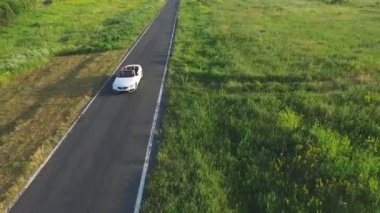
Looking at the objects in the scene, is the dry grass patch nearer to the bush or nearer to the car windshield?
the car windshield

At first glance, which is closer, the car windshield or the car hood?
the car hood

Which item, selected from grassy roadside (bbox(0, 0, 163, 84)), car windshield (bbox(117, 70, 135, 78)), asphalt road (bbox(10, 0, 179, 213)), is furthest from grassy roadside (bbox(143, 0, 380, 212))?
grassy roadside (bbox(0, 0, 163, 84))

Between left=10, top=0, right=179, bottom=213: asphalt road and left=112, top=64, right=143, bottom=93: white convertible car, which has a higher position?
left=112, top=64, right=143, bottom=93: white convertible car

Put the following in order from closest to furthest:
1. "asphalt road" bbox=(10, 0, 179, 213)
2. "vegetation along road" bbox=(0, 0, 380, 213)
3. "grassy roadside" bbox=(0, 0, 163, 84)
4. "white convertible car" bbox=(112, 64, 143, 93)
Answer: "vegetation along road" bbox=(0, 0, 380, 213), "asphalt road" bbox=(10, 0, 179, 213), "white convertible car" bbox=(112, 64, 143, 93), "grassy roadside" bbox=(0, 0, 163, 84)

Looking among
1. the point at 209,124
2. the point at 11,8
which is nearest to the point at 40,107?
the point at 209,124

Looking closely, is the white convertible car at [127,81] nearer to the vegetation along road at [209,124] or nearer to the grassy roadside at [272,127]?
the vegetation along road at [209,124]

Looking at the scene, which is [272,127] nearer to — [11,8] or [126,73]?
[126,73]

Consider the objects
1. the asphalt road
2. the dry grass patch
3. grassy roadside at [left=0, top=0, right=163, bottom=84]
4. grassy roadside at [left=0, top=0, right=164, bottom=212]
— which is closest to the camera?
the asphalt road
